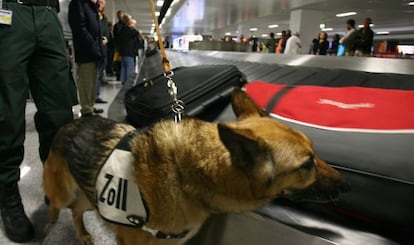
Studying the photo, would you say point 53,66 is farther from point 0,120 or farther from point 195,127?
point 195,127

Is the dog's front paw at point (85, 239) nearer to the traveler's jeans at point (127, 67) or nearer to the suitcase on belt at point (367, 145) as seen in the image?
the suitcase on belt at point (367, 145)

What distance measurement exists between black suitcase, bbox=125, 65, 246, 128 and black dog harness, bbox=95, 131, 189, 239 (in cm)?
54

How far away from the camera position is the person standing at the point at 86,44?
12.0 ft

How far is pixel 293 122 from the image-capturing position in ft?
4.45

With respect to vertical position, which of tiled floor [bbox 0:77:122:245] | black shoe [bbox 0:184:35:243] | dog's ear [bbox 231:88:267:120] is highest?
dog's ear [bbox 231:88:267:120]

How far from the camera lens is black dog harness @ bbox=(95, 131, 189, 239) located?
1076 millimetres

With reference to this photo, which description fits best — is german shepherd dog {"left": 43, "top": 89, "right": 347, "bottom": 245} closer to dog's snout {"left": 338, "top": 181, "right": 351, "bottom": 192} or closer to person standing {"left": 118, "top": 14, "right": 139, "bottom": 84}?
dog's snout {"left": 338, "top": 181, "right": 351, "bottom": 192}

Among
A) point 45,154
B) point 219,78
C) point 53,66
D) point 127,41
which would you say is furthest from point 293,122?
point 127,41

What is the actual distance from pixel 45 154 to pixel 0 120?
1.35 ft


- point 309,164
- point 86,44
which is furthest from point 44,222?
point 86,44

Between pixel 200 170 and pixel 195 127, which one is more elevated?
pixel 195 127

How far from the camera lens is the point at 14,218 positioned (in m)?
1.65

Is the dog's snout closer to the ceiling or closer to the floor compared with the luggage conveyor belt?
closer to the ceiling

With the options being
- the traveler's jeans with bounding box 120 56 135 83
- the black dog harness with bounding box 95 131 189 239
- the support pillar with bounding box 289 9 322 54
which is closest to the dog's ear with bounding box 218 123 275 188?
the black dog harness with bounding box 95 131 189 239
